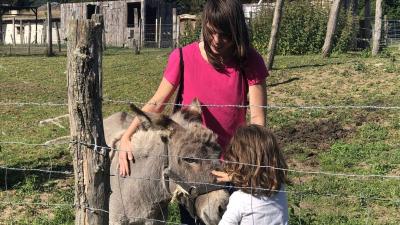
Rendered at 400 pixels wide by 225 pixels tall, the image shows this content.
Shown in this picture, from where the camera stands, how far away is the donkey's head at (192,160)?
3279mm

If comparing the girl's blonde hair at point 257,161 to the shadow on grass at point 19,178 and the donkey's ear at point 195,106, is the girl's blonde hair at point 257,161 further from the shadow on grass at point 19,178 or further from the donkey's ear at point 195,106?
the shadow on grass at point 19,178

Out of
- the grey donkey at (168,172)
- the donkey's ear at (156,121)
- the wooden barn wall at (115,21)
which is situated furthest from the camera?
the wooden barn wall at (115,21)

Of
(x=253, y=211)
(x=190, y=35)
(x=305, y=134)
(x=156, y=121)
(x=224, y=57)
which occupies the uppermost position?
(x=190, y=35)

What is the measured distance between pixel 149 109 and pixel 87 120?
0.55 m

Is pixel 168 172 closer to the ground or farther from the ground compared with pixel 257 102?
closer to the ground

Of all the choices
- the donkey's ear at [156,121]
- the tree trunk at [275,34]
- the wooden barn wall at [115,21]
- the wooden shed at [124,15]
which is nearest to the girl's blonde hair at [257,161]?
the donkey's ear at [156,121]

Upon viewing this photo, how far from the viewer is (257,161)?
292 centimetres

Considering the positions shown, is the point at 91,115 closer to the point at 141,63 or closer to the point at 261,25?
the point at 141,63

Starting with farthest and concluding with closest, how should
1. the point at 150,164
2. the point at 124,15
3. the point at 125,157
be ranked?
the point at 124,15, the point at 150,164, the point at 125,157

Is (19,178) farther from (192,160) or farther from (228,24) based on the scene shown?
(228,24)

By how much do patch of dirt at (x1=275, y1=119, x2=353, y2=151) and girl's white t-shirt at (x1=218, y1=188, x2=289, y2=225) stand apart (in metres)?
5.64

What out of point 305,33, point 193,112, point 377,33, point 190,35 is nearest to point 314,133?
point 193,112

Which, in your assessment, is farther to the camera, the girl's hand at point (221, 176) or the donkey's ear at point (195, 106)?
the donkey's ear at point (195, 106)

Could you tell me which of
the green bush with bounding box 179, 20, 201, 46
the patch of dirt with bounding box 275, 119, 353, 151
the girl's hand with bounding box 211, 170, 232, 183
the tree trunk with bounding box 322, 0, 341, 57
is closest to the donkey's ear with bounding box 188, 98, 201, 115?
the girl's hand with bounding box 211, 170, 232, 183
